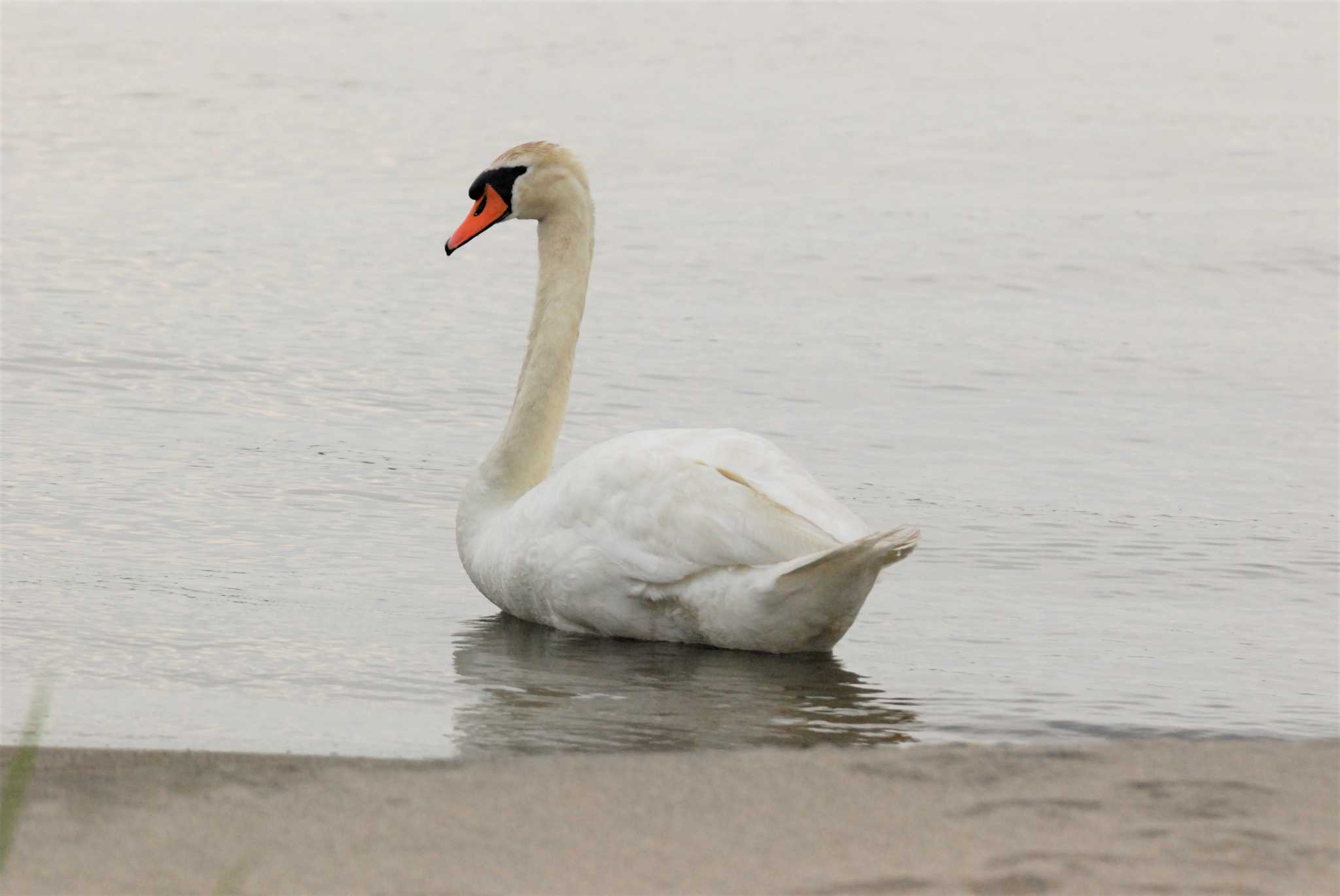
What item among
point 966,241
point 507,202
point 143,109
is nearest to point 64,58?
point 143,109

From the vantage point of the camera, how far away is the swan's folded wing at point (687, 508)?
6285 millimetres

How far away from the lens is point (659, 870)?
3.93m

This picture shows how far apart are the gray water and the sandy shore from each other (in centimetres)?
78

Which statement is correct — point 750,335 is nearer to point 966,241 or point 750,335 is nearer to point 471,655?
point 966,241

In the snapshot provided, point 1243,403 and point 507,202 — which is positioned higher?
point 507,202

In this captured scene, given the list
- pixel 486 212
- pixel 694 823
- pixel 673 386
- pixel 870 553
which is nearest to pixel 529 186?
pixel 486 212

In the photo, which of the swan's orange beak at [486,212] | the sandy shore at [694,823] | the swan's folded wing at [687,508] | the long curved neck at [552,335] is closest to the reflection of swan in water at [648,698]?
the swan's folded wing at [687,508]

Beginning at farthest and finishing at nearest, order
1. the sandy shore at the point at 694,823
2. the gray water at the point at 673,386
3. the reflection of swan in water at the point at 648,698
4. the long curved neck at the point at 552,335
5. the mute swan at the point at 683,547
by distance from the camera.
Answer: the long curved neck at the point at 552,335
the mute swan at the point at 683,547
the gray water at the point at 673,386
the reflection of swan in water at the point at 648,698
the sandy shore at the point at 694,823

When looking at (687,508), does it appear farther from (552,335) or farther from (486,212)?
(486,212)

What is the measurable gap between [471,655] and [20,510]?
2.30 meters

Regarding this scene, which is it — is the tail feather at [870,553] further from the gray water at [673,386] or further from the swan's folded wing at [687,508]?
the gray water at [673,386]

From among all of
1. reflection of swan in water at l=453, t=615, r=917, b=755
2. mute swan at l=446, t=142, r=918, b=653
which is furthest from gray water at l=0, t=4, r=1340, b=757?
mute swan at l=446, t=142, r=918, b=653

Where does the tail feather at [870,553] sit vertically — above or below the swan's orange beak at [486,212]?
below

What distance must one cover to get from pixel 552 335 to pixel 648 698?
207 cm
